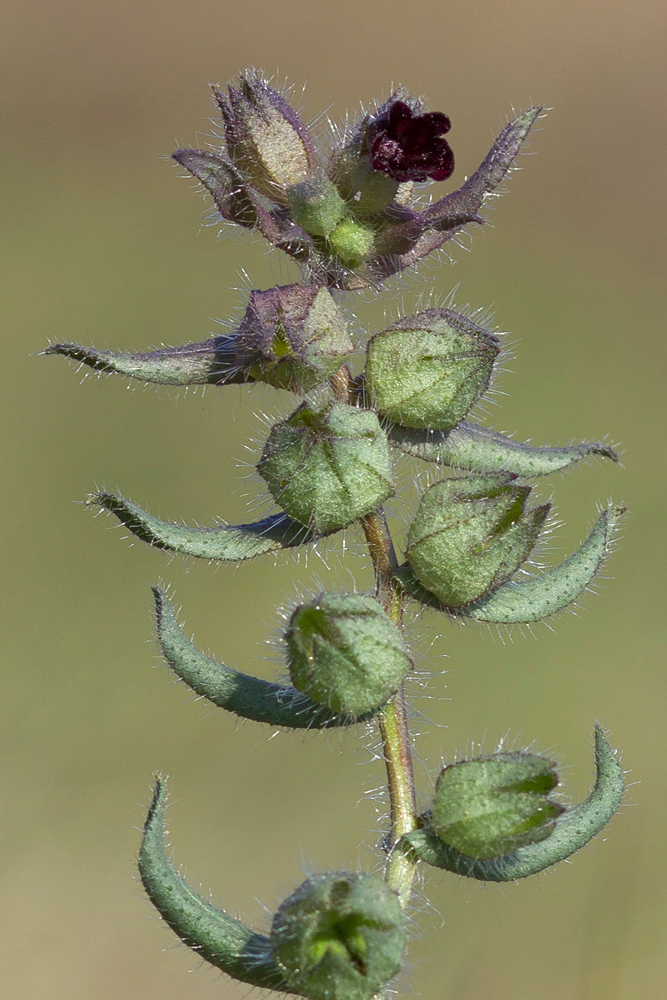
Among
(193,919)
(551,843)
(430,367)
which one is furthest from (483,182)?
(193,919)

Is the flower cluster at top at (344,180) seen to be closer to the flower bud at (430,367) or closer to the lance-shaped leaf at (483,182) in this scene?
the lance-shaped leaf at (483,182)

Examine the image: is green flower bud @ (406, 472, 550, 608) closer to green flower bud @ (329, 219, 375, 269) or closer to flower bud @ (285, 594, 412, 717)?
flower bud @ (285, 594, 412, 717)

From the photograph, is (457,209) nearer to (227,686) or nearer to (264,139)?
(264,139)

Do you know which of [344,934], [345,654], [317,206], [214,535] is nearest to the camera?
[344,934]

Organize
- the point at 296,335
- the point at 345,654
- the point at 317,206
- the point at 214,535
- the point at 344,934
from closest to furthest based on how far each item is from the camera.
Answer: the point at 344,934, the point at 345,654, the point at 296,335, the point at 317,206, the point at 214,535

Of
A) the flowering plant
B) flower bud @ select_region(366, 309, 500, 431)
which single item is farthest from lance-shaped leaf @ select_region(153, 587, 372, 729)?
flower bud @ select_region(366, 309, 500, 431)

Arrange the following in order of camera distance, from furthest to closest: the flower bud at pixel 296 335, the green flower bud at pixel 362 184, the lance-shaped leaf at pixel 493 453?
the lance-shaped leaf at pixel 493 453
the green flower bud at pixel 362 184
the flower bud at pixel 296 335

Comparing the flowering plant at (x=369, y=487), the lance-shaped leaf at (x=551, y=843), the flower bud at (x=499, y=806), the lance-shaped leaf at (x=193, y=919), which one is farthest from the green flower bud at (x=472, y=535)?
the lance-shaped leaf at (x=193, y=919)
